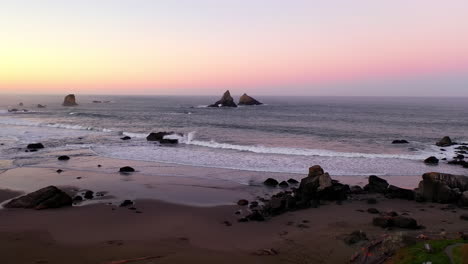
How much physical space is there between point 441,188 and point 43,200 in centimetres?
2276

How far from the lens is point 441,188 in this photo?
19.4 meters

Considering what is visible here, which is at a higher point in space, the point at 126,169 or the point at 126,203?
the point at 126,169

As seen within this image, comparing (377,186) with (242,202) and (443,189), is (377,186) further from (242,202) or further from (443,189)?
(242,202)

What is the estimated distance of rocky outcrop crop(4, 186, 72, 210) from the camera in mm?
17375

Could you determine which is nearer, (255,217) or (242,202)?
(255,217)

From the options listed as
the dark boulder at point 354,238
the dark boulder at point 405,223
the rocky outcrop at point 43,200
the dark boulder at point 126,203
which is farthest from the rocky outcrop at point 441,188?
the rocky outcrop at point 43,200

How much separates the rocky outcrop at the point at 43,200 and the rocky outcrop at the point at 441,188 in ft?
67.7

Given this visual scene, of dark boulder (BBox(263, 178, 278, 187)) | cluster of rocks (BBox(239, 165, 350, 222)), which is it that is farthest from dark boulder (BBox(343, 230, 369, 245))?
dark boulder (BBox(263, 178, 278, 187))

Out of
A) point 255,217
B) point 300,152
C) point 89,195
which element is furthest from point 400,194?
point 89,195

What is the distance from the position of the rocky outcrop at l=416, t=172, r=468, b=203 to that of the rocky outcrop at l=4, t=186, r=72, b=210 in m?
20.6

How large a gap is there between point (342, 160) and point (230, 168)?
1158 centimetres

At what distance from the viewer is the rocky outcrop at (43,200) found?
57.0 ft

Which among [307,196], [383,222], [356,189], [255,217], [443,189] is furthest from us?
[356,189]

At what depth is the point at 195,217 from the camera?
16.7 m
